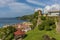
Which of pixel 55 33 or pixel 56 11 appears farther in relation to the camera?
pixel 56 11

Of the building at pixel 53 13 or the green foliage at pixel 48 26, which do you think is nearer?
the green foliage at pixel 48 26

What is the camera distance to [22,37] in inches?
Result: 1238

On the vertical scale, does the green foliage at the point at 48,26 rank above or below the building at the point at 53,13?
below

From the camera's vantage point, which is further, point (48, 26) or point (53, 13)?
point (53, 13)

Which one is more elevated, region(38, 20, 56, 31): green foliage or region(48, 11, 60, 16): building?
region(48, 11, 60, 16): building

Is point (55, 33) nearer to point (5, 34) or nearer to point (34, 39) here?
point (34, 39)

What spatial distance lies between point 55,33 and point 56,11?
16838 millimetres

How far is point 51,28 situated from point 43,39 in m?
7.09

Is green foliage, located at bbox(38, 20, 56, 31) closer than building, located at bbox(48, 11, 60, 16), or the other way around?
green foliage, located at bbox(38, 20, 56, 31)

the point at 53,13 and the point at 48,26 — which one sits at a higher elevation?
the point at 53,13

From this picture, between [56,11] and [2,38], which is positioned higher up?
[56,11]

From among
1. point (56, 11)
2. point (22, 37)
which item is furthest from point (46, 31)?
point (56, 11)

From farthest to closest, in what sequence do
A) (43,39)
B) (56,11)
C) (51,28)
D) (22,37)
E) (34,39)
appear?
(56,11), (51,28), (22,37), (34,39), (43,39)

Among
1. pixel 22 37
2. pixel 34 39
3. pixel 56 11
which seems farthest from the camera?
pixel 56 11
